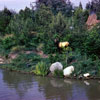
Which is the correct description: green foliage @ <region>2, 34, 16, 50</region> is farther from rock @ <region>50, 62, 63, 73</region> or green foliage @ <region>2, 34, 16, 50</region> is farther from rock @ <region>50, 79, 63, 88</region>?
rock @ <region>50, 79, 63, 88</region>

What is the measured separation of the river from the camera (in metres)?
7.20

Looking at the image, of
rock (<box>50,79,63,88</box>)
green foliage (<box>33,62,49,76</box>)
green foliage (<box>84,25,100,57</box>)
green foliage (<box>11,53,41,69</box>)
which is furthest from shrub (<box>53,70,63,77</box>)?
green foliage (<box>84,25,100,57</box>)

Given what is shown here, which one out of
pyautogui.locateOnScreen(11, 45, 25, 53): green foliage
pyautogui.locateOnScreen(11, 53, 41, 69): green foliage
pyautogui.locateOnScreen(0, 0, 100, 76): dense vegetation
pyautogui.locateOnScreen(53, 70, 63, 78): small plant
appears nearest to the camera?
pyautogui.locateOnScreen(53, 70, 63, 78): small plant

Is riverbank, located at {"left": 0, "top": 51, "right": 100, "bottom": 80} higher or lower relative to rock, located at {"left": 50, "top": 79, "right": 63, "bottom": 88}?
higher

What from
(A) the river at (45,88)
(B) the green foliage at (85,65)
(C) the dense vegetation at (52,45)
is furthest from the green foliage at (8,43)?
(B) the green foliage at (85,65)

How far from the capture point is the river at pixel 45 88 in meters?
7.20

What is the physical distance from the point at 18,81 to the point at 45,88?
1.80 meters

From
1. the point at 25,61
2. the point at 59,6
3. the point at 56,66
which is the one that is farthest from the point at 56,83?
the point at 59,6

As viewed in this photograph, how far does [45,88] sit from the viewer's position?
8344mm

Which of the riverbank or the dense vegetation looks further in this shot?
the dense vegetation

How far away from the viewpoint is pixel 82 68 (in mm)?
9680

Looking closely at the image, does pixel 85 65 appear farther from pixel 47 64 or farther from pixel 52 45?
pixel 52 45

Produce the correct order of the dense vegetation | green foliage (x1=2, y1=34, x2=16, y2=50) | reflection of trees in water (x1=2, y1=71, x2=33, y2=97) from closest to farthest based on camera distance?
reflection of trees in water (x1=2, y1=71, x2=33, y2=97) < the dense vegetation < green foliage (x1=2, y1=34, x2=16, y2=50)

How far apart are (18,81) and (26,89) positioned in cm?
152
